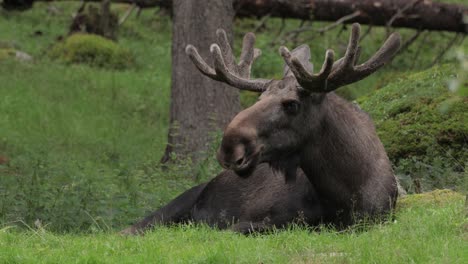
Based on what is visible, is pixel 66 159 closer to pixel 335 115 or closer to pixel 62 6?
pixel 335 115

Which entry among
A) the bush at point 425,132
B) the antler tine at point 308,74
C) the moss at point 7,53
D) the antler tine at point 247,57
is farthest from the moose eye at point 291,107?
the moss at point 7,53

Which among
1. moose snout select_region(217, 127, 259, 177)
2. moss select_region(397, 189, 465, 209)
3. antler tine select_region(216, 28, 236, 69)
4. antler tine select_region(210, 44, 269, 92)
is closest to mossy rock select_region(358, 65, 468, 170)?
moss select_region(397, 189, 465, 209)

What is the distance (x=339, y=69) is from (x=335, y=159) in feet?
2.70

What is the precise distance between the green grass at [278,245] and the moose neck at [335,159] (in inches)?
19.1

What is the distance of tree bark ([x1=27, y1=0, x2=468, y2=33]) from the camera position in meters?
20.8

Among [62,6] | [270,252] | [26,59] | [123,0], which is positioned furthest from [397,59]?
[270,252]

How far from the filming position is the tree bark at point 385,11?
2080 cm

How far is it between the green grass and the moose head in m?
0.66

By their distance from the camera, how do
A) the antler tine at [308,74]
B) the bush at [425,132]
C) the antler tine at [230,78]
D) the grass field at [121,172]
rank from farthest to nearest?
the bush at [425,132] < the antler tine at [230,78] < the antler tine at [308,74] < the grass field at [121,172]

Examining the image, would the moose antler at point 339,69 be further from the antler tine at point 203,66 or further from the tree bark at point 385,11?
the tree bark at point 385,11

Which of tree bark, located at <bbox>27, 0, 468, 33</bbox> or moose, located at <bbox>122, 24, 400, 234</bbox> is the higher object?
tree bark, located at <bbox>27, 0, 468, 33</bbox>

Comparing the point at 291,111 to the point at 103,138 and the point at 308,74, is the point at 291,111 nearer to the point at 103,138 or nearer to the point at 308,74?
the point at 308,74

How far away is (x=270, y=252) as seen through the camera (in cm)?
727

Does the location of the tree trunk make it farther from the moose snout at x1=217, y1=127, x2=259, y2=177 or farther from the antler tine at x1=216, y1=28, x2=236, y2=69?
the moose snout at x1=217, y1=127, x2=259, y2=177
